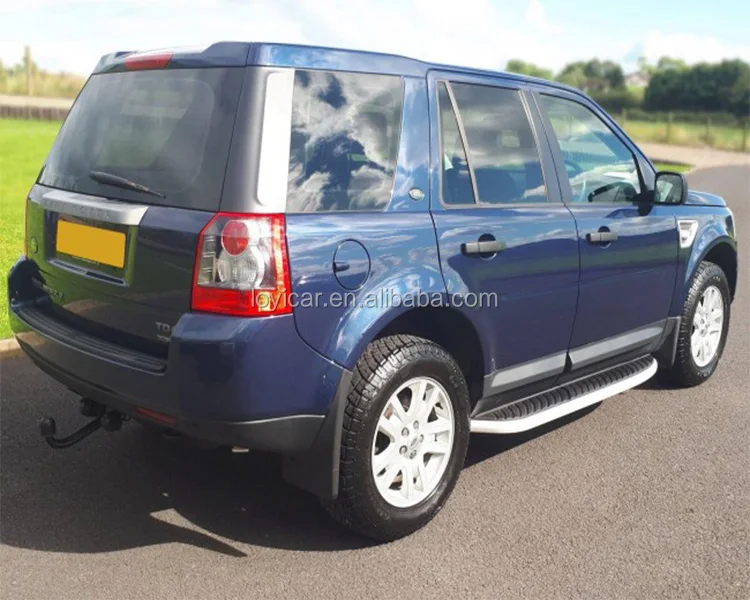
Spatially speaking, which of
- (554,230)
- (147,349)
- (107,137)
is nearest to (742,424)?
(554,230)

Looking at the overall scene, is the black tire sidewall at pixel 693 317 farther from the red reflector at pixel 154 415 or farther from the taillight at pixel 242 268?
the red reflector at pixel 154 415

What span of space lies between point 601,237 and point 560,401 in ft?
2.89

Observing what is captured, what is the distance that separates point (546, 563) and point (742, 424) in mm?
2215

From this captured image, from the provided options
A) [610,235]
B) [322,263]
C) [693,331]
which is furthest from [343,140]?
[693,331]

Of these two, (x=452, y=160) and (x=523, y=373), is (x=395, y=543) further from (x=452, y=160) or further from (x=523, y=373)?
(x=452, y=160)

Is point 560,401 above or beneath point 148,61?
beneath

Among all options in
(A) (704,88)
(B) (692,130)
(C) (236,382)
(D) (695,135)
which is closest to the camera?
(C) (236,382)

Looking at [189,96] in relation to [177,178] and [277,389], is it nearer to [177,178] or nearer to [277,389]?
[177,178]

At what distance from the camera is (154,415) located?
299 cm

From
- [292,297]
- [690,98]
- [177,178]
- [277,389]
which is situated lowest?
[277,389]

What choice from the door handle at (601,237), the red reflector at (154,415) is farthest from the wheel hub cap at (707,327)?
the red reflector at (154,415)

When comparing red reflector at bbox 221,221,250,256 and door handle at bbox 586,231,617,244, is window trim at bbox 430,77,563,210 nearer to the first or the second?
door handle at bbox 586,231,617,244

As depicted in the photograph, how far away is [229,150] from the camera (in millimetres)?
2842

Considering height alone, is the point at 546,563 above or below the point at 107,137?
below
